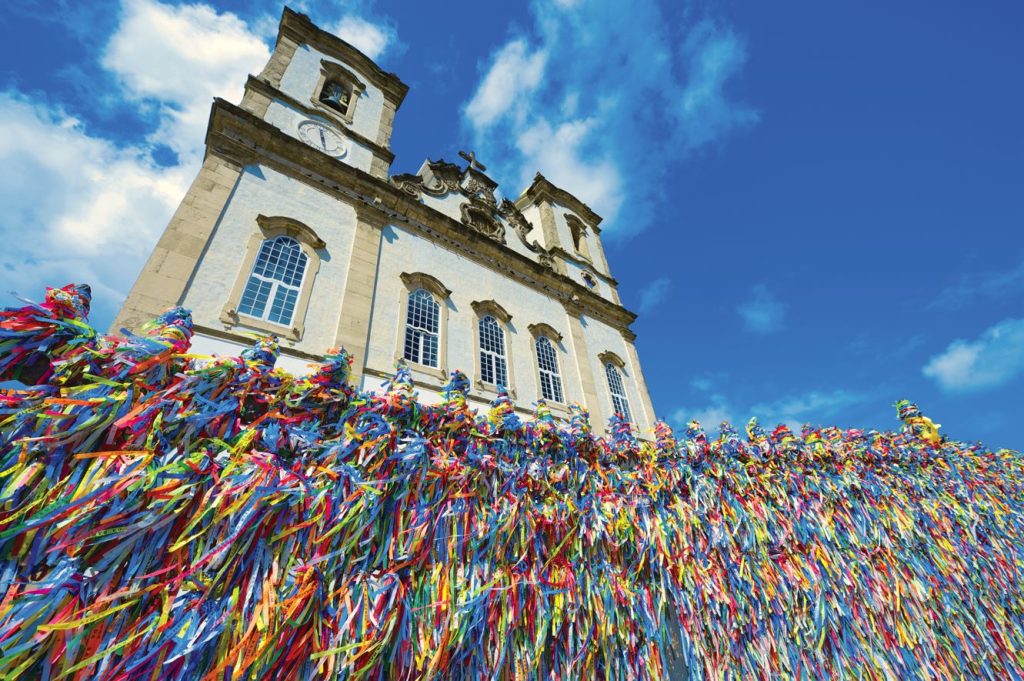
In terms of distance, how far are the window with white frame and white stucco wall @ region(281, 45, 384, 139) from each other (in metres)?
11.4

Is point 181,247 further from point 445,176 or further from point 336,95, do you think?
point 445,176

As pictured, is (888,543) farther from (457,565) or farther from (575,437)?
(457,565)

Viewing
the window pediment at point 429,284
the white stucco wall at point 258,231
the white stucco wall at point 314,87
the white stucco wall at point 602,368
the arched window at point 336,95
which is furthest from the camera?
the white stucco wall at point 602,368

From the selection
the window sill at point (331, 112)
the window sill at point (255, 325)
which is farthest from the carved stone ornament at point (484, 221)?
the window sill at point (255, 325)

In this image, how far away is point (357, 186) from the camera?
1033 cm

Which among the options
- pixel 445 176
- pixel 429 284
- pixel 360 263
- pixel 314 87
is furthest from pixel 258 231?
pixel 445 176

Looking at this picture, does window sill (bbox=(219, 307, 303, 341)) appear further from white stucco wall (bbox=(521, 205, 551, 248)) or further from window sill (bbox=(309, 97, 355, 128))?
white stucco wall (bbox=(521, 205, 551, 248))

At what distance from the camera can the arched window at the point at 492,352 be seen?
10258mm

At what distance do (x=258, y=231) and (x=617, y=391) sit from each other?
11.6 meters

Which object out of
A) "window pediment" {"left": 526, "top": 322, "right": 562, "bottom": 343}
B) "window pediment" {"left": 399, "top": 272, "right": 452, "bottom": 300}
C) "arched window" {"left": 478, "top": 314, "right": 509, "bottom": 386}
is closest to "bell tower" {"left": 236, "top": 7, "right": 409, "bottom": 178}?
"window pediment" {"left": 399, "top": 272, "right": 452, "bottom": 300}

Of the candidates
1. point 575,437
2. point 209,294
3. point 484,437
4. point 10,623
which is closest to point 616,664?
point 575,437

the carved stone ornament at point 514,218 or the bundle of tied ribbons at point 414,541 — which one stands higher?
the carved stone ornament at point 514,218

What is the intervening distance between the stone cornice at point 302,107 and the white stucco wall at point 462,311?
121 inches

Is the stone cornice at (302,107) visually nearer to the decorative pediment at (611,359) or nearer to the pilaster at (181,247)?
the pilaster at (181,247)
